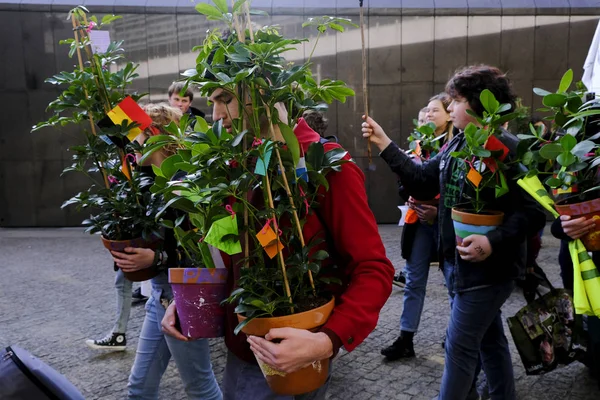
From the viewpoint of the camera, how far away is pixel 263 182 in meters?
1.70

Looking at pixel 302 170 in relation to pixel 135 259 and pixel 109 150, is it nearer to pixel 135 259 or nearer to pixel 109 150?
pixel 135 259

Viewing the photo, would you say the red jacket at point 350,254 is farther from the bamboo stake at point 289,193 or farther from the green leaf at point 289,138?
the green leaf at point 289,138

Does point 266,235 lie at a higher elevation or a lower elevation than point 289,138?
lower

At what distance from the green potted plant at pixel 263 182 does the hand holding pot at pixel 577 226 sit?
1.47m

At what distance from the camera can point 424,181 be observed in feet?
11.3

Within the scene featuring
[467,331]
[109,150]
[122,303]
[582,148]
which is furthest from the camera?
[122,303]

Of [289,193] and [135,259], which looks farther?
[135,259]

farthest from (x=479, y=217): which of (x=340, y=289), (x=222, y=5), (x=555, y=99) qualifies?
(x=222, y=5)

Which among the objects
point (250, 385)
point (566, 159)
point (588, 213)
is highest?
point (566, 159)

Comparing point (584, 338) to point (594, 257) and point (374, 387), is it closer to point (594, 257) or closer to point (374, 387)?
point (594, 257)

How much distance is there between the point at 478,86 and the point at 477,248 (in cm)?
89

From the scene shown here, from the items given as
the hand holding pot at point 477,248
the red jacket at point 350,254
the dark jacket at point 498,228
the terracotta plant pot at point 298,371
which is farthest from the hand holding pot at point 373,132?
the terracotta plant pot at point 298,371

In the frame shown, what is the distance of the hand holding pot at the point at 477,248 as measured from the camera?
2.81 metres

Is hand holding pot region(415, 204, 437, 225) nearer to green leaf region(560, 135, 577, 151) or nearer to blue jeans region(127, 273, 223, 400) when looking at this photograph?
green leaf region(560, 135, 577, 151)
